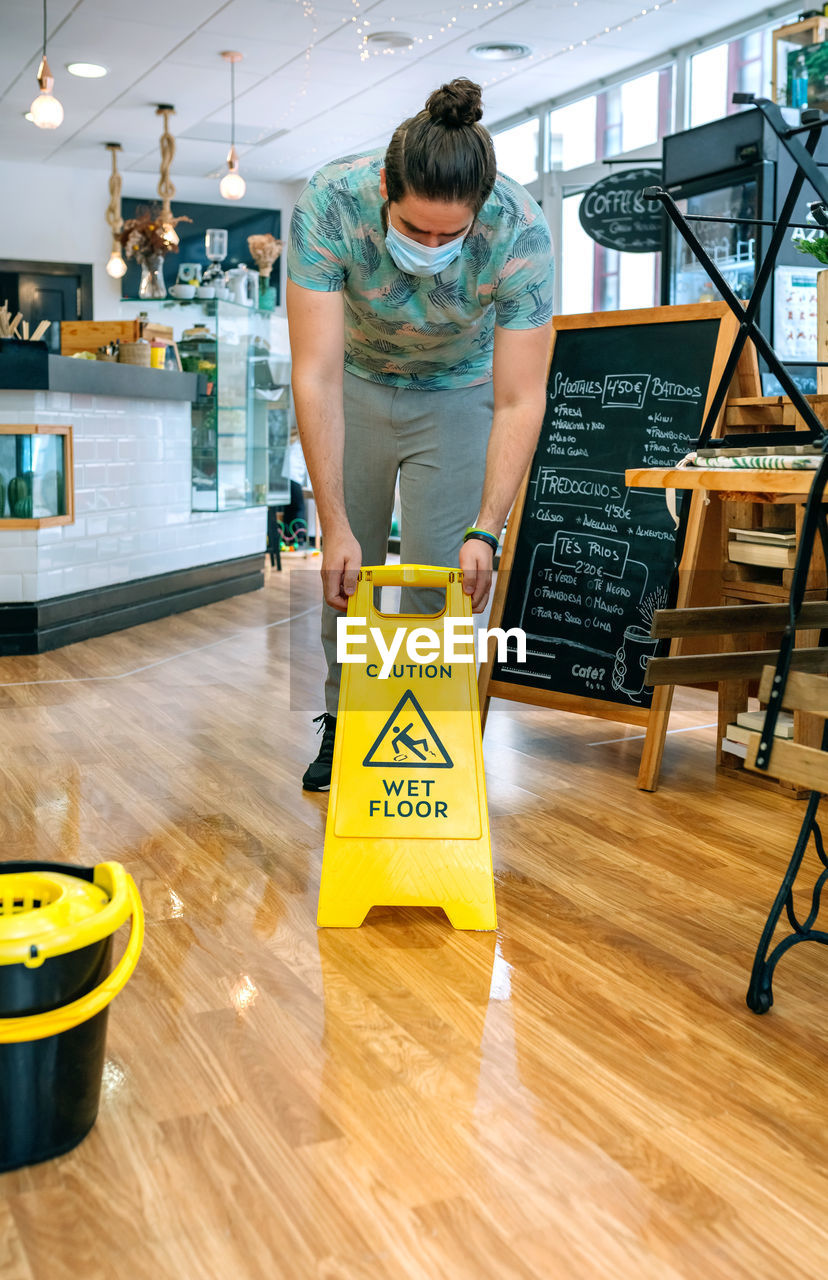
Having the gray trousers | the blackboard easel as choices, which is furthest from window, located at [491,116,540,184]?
the gray trousers

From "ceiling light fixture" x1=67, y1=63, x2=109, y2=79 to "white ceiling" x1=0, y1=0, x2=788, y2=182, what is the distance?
8 cm

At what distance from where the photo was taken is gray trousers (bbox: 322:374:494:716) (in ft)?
7.68

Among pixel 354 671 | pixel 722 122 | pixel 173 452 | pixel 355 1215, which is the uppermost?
pixel 722 122

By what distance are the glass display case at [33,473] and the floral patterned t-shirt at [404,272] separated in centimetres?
243

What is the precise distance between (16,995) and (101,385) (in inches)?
152

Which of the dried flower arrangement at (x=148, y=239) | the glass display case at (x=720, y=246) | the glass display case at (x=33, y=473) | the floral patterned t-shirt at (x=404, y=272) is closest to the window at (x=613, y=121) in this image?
the glass display case at (x=720, y=246)

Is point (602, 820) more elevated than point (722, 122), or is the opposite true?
point (722, 122)

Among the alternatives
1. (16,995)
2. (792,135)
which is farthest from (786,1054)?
(792,135)

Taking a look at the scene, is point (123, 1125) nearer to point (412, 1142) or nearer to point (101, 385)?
point (412, 1142)

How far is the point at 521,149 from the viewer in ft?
25.4

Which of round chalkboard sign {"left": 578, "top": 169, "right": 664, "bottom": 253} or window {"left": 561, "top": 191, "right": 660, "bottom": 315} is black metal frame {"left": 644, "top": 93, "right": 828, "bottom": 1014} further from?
window {"left": 561, "top": 191, "right": 660, "bottom": 315}

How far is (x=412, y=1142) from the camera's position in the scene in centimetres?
126

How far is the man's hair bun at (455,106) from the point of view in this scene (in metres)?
1.69

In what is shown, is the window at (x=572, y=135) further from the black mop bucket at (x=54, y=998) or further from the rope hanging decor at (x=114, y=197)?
the black mop bucket at (x=54, y=998)
